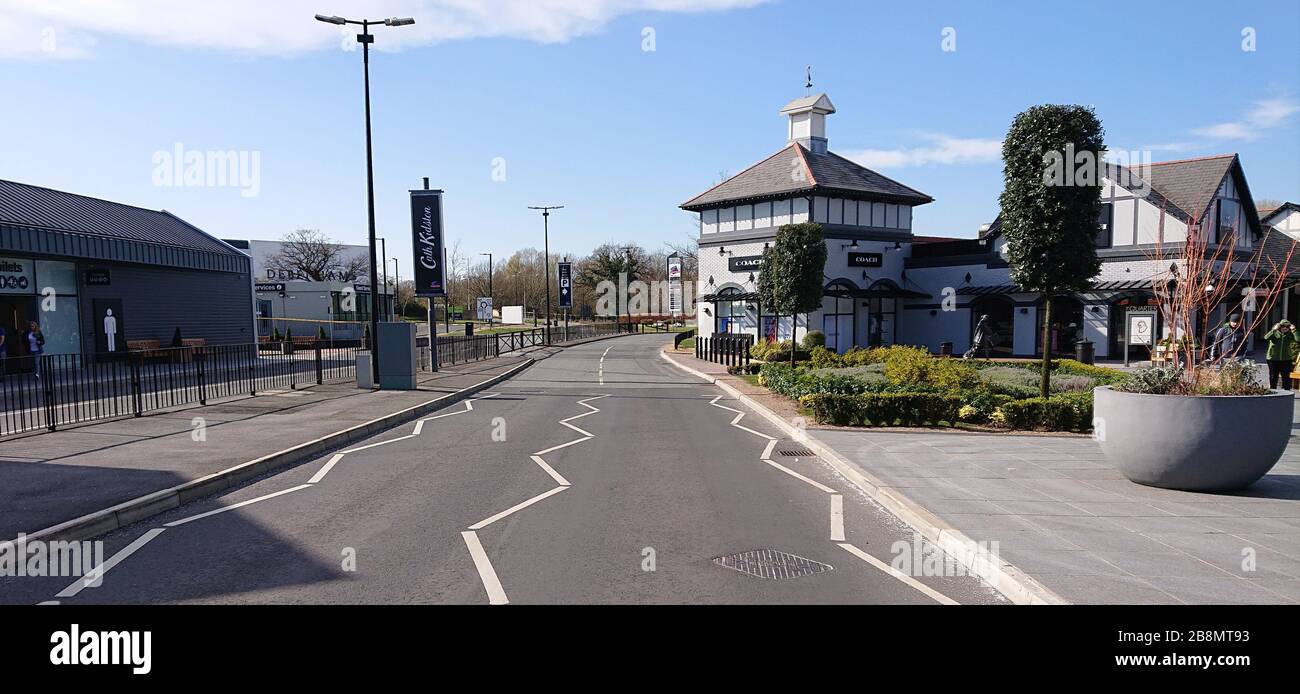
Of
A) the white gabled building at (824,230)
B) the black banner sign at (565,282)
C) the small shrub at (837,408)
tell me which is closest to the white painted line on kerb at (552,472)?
the small shrub at (837,408)

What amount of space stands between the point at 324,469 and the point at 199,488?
1.77 meters

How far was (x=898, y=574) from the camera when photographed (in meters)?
5.93

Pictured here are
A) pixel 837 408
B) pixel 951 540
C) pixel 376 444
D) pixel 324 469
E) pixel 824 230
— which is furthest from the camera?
pixel 824 230

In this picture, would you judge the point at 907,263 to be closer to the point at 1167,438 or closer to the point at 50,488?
the point at 1167,438

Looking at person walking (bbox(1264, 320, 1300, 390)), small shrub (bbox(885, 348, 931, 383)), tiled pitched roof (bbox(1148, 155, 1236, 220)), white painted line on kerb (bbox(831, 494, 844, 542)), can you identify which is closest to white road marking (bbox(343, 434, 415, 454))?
white painted line on kerb (bbox(831, 494, 844, 542))

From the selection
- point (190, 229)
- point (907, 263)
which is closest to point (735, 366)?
point (907, 263)

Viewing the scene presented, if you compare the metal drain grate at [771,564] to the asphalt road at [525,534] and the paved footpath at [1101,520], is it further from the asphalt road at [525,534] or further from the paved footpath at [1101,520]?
the paved footpath at [1101,520]

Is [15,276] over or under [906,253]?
under

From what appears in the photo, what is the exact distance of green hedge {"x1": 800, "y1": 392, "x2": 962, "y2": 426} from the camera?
13547 mm

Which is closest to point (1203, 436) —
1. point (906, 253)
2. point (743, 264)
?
point (743, 264)

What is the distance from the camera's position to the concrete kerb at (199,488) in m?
6.93

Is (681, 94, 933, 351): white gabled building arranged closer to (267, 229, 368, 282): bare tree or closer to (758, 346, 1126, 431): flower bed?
(758, 346, 1126, 431): flower bed

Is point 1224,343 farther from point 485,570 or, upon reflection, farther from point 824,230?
Result: point 824,230

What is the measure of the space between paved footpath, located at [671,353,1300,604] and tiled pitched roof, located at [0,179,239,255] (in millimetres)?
25582
